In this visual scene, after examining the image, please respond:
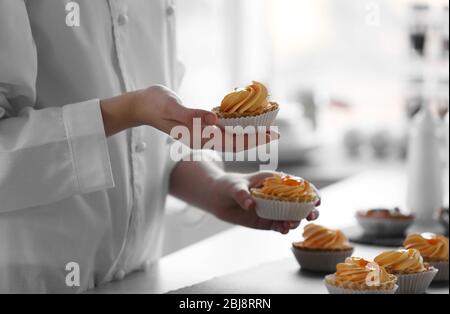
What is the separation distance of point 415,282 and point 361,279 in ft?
0.36

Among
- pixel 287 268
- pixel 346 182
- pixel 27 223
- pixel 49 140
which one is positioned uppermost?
pixel 49 140

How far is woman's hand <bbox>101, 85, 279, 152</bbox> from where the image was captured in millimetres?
768

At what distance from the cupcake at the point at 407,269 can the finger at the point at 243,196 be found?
16 cm

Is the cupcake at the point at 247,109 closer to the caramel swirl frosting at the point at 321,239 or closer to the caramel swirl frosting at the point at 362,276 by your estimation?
the caramel swirl frosting at the point at 362,276

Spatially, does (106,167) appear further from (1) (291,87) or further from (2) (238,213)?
(1) (291,87)

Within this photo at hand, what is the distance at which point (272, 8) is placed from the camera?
9.70 ft

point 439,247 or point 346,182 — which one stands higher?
point 439,247

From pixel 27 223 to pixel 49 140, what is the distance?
11cm

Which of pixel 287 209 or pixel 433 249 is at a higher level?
pixel 287 209

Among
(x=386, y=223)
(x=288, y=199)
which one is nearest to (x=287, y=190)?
(x=288, y=199)

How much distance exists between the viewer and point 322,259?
1.10m

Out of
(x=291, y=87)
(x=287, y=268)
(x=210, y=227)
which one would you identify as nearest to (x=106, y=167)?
(x=287, y=268)

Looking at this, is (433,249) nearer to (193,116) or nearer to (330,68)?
(193,116)

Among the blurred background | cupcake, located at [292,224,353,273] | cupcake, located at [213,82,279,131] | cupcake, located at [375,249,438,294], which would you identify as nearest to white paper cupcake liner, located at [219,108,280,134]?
cupcake, located at [213,82,279,131]
